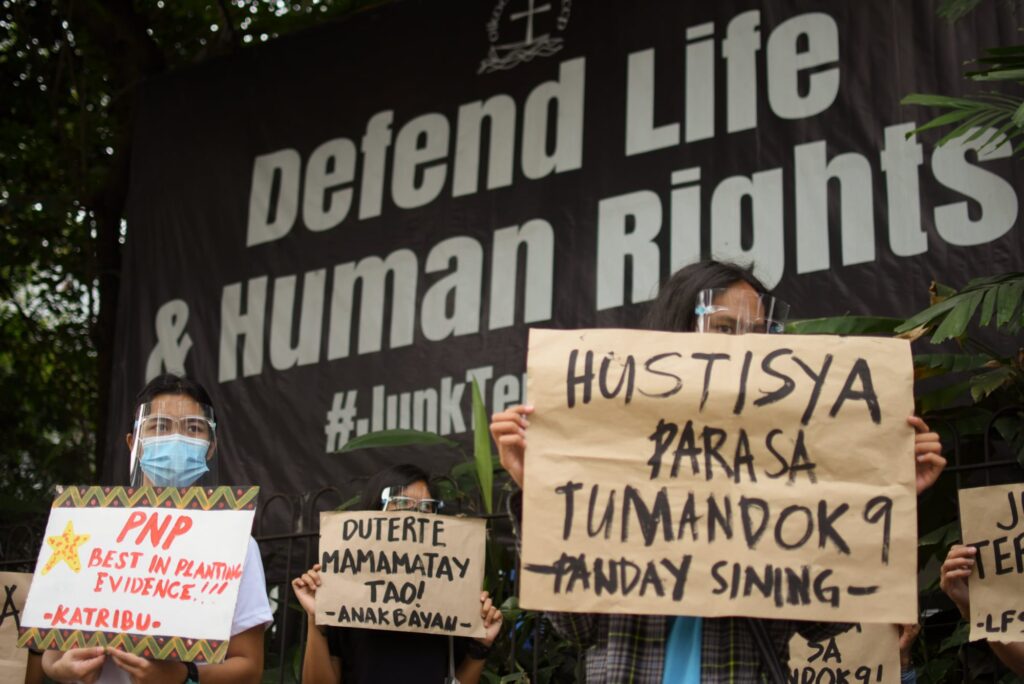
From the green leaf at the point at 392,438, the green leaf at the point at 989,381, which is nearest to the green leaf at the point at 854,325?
the green leaf at the point at 989,381

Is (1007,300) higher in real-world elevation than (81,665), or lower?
higher

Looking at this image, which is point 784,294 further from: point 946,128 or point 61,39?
point 61,39

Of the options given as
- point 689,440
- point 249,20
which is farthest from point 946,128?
point 249,20

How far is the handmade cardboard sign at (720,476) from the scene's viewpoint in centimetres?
243

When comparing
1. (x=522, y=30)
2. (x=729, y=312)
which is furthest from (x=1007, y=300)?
(x=522, y=30)

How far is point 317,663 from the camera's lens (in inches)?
159

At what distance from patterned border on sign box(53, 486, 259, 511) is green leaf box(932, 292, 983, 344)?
2219 mm

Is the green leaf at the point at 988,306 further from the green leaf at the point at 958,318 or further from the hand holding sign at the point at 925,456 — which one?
the hand holding sign at the point at 925,456

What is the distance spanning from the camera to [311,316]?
737 cm

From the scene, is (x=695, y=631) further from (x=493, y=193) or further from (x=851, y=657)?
(x=493, y=193)

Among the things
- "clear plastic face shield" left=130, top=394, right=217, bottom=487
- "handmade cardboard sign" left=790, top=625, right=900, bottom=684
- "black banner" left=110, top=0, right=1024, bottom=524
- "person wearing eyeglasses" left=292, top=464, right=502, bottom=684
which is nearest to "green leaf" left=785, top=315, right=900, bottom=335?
"black banner" left=110, top=0, right=1024, bottom=524

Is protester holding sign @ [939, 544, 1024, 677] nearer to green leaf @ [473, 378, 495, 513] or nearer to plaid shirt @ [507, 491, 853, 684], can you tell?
plaid shirt @ [507, 491, 853, 684]

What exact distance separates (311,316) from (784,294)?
2.88 meters

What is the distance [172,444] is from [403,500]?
3.47 feet
